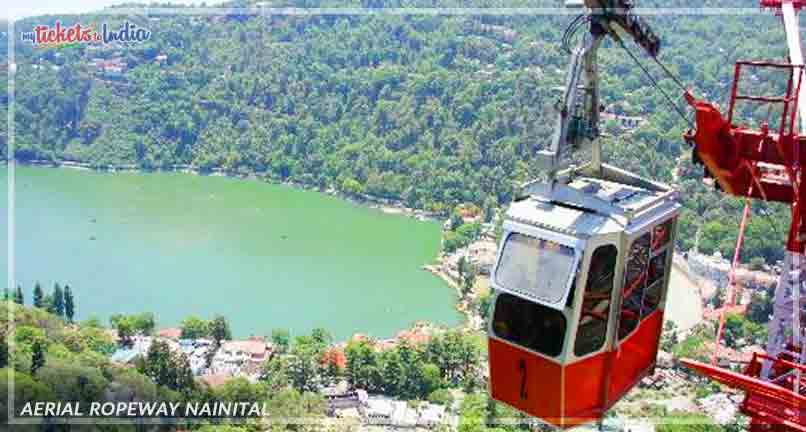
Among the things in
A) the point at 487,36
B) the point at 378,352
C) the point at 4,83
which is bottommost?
the point at 378,352

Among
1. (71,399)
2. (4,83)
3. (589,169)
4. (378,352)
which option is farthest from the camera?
(4,83)

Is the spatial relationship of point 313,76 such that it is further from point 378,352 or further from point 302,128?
point 378,352

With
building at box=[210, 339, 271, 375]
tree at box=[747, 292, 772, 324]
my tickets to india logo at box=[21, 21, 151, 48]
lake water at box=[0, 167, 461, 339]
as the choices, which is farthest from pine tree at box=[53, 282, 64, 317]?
my tickets to india logo at box=[21, 21, 151, 48]

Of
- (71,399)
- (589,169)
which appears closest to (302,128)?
(71,399)

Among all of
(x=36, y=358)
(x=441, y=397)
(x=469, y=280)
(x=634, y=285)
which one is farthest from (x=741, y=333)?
(x=634, y=285)

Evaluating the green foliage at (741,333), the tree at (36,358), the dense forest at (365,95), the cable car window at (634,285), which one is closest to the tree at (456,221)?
the dense forest at (365,95)

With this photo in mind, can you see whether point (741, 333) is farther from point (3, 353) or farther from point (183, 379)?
point (3, 353)
